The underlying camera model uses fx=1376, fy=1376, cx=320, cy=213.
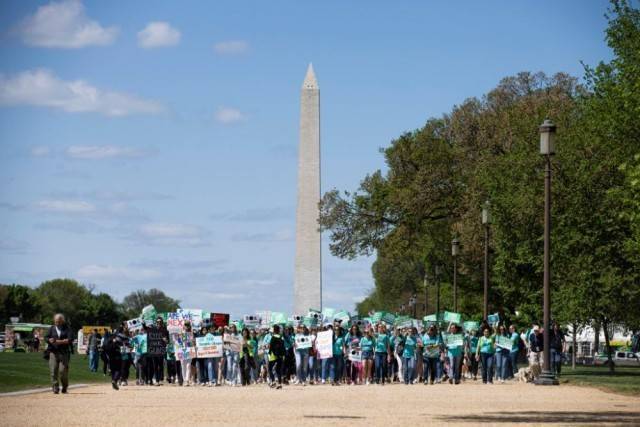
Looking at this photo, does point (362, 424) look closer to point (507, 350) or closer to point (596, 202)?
point (507, 350)

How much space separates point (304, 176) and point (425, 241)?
24.0ft

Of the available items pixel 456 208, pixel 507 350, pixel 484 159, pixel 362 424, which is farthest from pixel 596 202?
pixel 362 424

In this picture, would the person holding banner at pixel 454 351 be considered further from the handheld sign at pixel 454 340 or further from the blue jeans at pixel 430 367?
the blue jeans at pixel 430 367

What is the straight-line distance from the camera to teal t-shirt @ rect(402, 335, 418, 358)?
40.3m

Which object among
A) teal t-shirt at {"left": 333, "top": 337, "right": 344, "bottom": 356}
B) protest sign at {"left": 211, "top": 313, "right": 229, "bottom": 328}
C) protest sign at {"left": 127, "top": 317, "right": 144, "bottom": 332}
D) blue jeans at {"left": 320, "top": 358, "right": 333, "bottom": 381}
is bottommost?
blue jeans at {"left": 320, "top": 358, "right": 333, "bottom": 381}

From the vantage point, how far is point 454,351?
137 feet

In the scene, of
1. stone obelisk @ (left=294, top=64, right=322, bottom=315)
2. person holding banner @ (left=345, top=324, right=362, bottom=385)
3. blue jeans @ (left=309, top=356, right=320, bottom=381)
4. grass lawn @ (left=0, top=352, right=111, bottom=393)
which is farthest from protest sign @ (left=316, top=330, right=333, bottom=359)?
stone obelisk @ (left=294, top=64, right=322, bottom=315)

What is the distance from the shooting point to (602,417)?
22.1 meters

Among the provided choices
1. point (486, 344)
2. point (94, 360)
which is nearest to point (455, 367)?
point (486, 344)

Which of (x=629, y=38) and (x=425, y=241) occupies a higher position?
(x=629, y=38)

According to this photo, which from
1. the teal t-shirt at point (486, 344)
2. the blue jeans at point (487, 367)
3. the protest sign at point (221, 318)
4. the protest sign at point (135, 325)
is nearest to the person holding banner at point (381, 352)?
the teal t-shirt at point (486, 344)

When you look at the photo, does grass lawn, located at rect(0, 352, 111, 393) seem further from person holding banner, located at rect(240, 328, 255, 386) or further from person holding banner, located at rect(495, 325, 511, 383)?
person holding banner, located at rect(495, 325, 511, 383)

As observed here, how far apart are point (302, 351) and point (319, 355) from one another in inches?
20.5

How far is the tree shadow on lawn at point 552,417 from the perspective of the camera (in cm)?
2102
